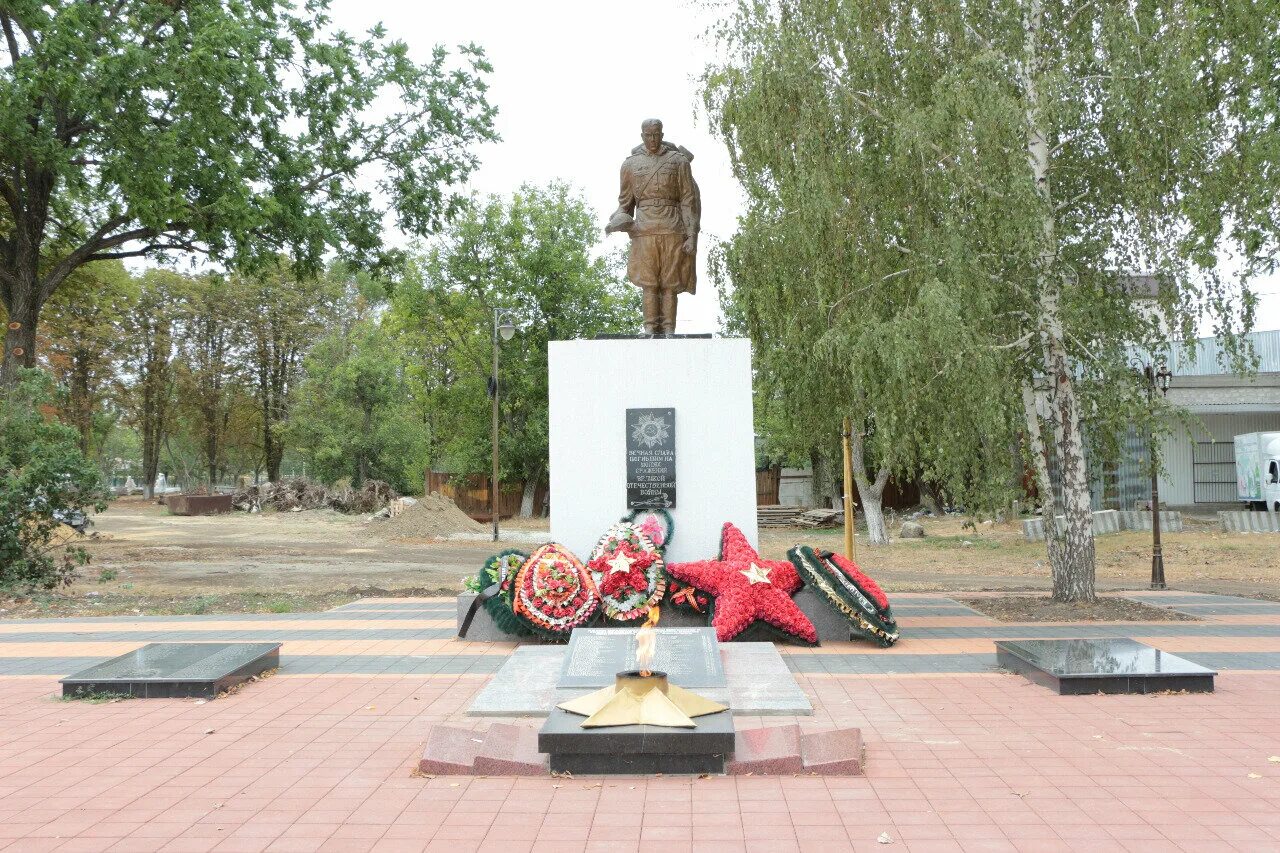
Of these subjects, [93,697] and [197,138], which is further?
[197,138]

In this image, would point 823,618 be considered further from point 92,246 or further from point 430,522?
point 430,522

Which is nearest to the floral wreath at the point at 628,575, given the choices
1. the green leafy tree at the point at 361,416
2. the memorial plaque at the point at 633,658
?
the memorial plaque at the point at 633,658

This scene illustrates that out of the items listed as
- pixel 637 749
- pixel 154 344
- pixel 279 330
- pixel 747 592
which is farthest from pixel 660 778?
pixel 154 344

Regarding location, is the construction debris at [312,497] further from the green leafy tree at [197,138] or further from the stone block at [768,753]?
the stone block at [768,753]

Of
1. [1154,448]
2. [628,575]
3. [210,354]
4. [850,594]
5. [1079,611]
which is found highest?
[210,354]

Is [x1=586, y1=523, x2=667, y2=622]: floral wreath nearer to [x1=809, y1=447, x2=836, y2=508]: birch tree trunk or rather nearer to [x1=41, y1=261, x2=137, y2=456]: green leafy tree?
[x1=809, y1=447, x2=836, y2=508]: birch tree trunk

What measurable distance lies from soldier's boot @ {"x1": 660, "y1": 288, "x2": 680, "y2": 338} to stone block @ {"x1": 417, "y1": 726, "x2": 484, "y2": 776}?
581cm

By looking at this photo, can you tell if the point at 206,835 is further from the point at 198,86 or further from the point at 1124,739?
the point at 198,86

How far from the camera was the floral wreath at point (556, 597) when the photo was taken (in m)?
9.46

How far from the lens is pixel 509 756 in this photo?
5.54 meters

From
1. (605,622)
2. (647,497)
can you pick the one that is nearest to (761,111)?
(647,497)

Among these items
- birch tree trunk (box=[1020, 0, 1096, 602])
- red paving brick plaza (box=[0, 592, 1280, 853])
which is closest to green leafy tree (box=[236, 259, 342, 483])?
birch tree trunk (box=[1020, 0, 1096, 602])

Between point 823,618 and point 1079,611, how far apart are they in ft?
12.2

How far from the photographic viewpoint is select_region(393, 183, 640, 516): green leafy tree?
1452 inches
